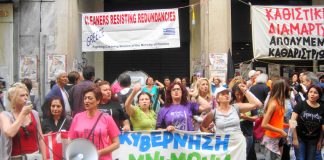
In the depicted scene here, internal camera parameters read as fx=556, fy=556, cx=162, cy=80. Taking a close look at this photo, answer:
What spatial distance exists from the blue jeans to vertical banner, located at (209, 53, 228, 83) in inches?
220

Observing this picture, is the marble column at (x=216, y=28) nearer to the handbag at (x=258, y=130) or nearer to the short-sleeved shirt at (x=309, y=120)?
the handbag at (x=258, y=130)

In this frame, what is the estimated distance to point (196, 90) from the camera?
9.74 meters

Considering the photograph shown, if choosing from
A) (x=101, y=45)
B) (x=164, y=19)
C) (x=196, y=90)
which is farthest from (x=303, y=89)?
(x=101, y=45)

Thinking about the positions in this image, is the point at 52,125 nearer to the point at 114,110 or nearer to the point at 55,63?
the point at 114,110

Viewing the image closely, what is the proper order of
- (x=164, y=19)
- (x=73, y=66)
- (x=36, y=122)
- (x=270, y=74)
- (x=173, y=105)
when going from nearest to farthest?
(x=36, y=122) < (x=173, y=105) < (x=164, y=19) < (x=73, y=66) < (x=270, y=74)

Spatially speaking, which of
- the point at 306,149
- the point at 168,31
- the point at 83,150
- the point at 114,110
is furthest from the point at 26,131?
the point at 168,31

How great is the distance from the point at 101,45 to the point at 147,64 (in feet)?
14.7

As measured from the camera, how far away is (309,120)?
950 cm

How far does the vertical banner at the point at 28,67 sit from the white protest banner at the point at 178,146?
315 inches

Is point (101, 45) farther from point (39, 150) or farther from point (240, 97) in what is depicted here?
point (39, 150)

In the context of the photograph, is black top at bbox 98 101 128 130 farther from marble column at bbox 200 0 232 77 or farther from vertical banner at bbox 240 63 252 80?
vertical banner at bbox 240 63 252 80

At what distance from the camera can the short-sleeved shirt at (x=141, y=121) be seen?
8.65 metres

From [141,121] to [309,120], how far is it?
2962 mm

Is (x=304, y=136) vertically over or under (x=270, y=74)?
under
